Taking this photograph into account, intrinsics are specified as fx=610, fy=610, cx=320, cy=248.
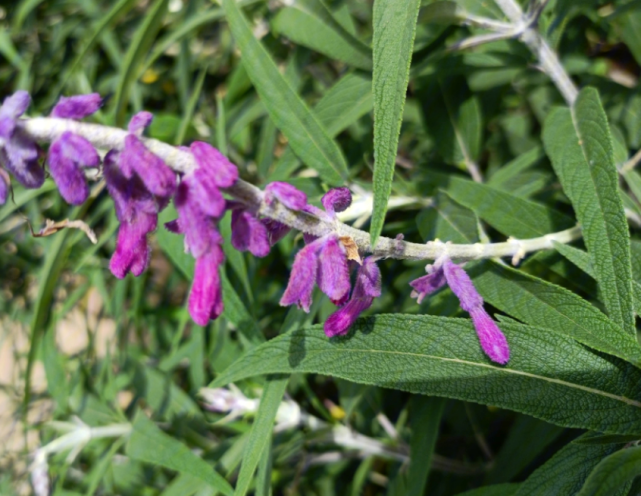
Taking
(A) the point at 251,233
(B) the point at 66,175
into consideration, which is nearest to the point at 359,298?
(A) the point at 251,233

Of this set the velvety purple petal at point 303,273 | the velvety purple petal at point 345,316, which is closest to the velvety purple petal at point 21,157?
the velvety purple petal at point 303,273

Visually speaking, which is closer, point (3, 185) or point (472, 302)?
point (3, 185)

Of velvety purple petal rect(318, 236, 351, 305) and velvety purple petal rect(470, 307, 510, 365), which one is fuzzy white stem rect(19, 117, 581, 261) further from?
velvety purple petal rect(470, 307, 510, 365)

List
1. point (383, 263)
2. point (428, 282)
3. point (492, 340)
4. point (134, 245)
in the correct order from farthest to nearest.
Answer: point (383, 263)
point (428, 282)
point (492, 340)
point (134, 245)

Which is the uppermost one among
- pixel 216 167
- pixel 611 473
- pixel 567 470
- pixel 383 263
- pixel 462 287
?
pixel 216 167

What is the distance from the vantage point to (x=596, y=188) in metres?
1.10

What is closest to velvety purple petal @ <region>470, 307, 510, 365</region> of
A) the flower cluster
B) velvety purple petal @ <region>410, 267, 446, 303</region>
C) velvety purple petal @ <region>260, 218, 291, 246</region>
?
velvety purple petal @ <region>410, 267, 446, 303</region>

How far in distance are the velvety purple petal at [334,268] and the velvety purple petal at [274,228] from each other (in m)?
0.07

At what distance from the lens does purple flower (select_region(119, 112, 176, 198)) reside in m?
0.72

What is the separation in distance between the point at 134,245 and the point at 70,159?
144mm

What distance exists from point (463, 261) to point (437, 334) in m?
0.18

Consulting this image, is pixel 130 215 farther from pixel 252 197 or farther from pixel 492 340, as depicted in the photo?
pixel 492 340

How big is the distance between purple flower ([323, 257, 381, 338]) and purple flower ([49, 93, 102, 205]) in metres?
0.42

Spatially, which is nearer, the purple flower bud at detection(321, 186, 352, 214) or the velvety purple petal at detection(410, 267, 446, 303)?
the purple flower bud at detection(321, 186, 352, 214)
